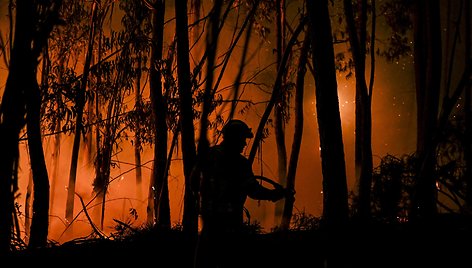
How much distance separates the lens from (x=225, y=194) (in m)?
2.87

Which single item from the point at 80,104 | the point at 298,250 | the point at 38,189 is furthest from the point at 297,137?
the point at 38,189

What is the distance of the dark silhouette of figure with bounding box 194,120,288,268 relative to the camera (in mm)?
2816

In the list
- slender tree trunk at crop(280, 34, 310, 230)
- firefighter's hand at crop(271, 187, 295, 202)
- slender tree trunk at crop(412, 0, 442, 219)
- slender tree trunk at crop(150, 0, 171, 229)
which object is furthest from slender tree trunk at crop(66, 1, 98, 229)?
slender tree trunk at crop(412, 0, 442, 219)

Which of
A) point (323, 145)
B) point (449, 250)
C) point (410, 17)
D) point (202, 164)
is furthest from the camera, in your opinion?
point (410, 17)

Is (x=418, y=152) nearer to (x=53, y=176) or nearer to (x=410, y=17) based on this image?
(x=410, y=17)

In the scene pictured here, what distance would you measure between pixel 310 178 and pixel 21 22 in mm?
7382

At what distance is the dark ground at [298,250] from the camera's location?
136 inches

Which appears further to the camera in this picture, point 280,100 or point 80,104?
point 280,100

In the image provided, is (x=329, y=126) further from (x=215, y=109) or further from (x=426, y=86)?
(x=215, y=109)

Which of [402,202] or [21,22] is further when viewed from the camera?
[402,202]

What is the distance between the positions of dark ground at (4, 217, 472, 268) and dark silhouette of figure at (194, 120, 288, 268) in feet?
1.66

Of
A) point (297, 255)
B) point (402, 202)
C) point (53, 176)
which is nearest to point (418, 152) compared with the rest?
point (402, 202)

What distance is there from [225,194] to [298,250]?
3.43 ft

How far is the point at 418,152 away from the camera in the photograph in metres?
4.14
